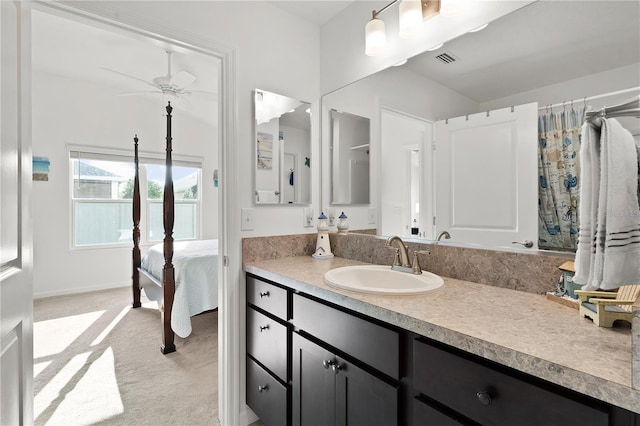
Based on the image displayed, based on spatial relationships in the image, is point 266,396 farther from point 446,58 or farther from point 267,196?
point 446,58

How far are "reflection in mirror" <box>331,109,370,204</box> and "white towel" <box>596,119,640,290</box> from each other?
1.28 meters

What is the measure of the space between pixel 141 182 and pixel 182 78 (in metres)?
2.24

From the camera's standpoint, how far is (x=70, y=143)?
14.0 ft

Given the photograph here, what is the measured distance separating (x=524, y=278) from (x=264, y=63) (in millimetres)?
1732

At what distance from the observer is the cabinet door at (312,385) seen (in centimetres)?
118

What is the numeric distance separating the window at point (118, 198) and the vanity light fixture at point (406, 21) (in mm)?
4356

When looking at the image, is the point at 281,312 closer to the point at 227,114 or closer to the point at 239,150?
the point at 239,150

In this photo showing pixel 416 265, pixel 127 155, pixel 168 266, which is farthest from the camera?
pixel 127 155

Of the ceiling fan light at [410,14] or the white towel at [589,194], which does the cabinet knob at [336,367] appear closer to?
the white towel at [589,194]

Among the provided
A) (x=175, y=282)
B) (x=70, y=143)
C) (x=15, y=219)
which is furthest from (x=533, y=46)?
(x=70, y=143)

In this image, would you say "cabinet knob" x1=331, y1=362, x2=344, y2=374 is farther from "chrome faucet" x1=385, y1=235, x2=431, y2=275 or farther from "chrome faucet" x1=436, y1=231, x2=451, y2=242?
"chrome faucet" x1=436, y1=231, x2=451, y2=242

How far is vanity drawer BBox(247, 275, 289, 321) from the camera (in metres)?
1.44

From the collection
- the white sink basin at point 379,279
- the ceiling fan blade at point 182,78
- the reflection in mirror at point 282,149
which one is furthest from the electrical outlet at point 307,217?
the ceiling fan blade at point 182,78

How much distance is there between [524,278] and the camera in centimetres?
115
